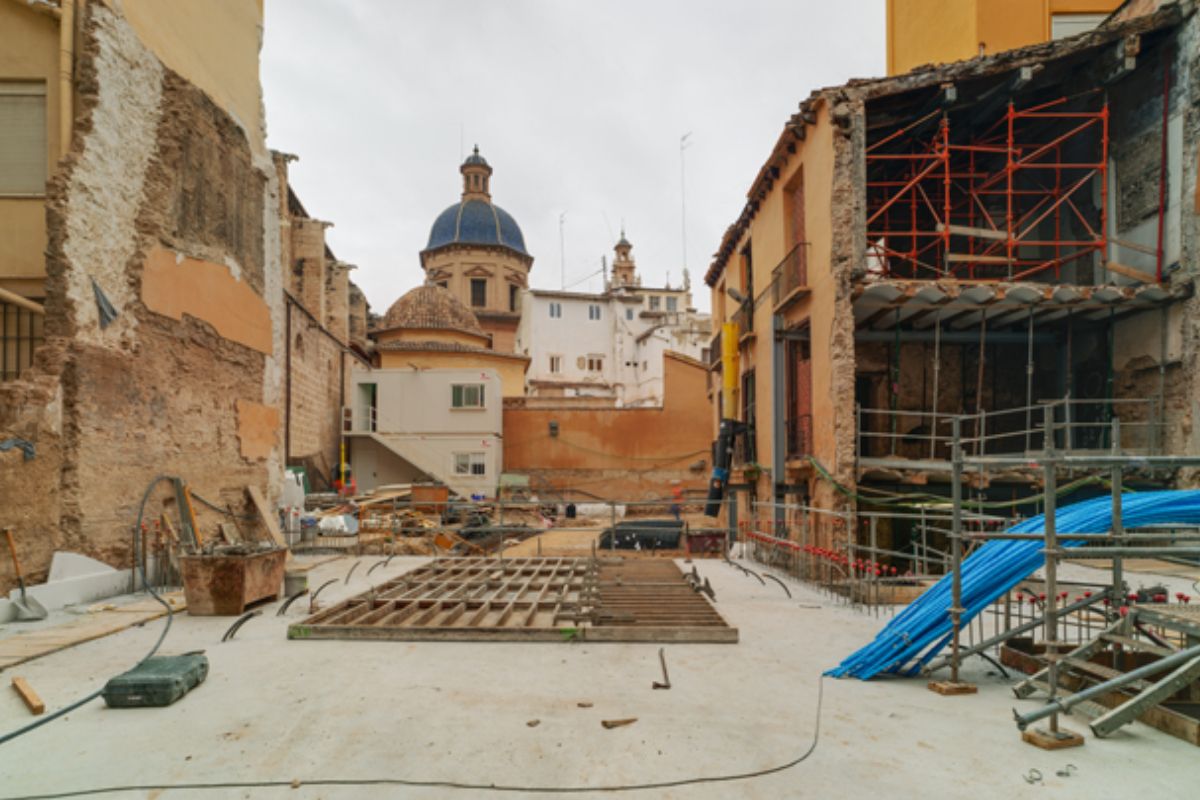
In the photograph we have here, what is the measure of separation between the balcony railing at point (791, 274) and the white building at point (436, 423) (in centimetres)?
1750

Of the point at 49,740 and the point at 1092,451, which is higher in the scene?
the point at 1092,451

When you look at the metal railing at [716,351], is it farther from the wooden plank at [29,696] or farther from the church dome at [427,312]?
the wooden plank at [29,696]

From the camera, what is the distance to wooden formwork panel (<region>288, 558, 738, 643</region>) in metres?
7.20

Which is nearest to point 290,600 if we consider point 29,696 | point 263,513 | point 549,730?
point 29,696

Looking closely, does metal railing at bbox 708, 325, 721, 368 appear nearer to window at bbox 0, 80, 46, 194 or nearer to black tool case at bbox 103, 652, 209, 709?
window at bbox 0, 80, 46, 194

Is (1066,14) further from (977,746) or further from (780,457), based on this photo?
(977,746)

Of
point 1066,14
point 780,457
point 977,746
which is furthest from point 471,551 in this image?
point 1066,14

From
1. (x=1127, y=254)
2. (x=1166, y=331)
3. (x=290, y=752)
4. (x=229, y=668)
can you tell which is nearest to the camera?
(x=290, y=752)

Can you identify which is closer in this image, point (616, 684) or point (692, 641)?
point (616, 684)

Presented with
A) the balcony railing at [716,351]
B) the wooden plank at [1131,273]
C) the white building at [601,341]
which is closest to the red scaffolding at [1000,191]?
the wooden plank at [1131,273]

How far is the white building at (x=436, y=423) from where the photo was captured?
30828 millimetres

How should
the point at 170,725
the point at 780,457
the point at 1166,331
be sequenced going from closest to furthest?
the point at 170,725, the point at 1166,331, the point at 780,457

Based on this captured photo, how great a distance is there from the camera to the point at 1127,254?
1389 cm

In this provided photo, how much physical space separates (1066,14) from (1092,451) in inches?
453
